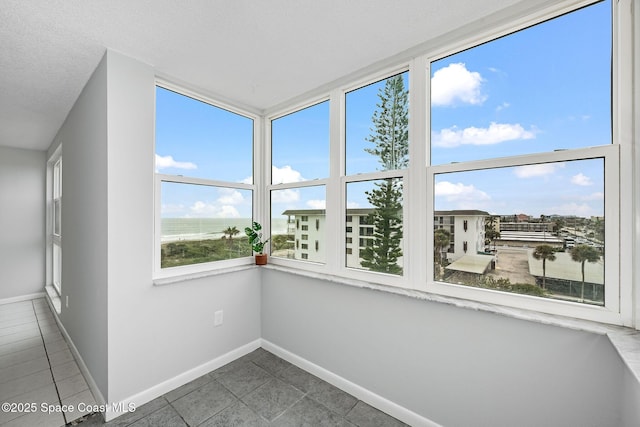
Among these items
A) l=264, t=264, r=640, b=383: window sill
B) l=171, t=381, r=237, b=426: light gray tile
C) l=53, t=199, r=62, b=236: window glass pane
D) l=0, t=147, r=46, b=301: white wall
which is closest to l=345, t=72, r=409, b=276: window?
l=264, t=264, r=640, b=383: window sill

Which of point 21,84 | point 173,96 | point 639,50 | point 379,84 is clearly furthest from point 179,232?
point 639,50

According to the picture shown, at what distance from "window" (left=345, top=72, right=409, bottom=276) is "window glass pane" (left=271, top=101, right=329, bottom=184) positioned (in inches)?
10.2

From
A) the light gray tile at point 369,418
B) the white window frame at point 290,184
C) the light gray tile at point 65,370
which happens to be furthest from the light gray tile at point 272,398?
the light gray tile at point 65,370

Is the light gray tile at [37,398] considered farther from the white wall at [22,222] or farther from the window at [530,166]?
the white wall at [22,222]

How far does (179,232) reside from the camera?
7.58ft

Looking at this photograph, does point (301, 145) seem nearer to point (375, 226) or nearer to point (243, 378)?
point (375, 226)

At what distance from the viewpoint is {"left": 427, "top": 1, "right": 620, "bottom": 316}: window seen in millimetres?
1283

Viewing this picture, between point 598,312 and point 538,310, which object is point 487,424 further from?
point 598,312

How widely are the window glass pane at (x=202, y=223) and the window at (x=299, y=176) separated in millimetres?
350

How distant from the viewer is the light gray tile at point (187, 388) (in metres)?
1.99

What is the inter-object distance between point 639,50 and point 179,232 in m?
2.96

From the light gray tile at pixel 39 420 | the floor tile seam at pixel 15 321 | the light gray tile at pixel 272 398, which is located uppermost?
the floor tile seam at pixel 15 321

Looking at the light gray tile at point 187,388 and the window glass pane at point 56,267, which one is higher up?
the window glass pane at point 56,267

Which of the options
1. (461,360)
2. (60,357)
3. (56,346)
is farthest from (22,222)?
(461,360)
